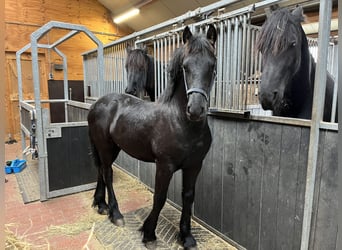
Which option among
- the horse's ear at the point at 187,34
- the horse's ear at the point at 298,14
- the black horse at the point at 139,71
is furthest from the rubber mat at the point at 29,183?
the horse's ear at the point at 298,14

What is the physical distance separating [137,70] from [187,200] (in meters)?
1.62

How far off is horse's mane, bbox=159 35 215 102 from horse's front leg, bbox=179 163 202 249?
56 cm

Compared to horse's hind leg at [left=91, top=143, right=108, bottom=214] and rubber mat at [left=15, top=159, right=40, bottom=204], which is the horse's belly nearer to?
horse's hind leg at [left=91, top=143, right=108, bottom=214]

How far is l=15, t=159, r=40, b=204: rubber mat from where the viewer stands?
260cm

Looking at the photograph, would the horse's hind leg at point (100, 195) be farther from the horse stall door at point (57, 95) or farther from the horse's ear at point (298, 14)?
the horse stall door at point (57, 95)

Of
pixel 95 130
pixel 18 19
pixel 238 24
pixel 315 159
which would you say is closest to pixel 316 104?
pixel 315 159

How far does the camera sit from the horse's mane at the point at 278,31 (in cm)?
121

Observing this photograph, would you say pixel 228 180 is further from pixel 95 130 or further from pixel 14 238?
pixel 14 238

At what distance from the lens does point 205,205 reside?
6.64ft

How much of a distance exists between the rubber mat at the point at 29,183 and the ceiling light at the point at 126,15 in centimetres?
472

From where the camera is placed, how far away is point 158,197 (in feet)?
5.38

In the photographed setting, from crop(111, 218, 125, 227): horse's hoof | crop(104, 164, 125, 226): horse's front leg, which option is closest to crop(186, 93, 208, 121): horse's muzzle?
crop(104, 164, 125, 226): horse's front leg

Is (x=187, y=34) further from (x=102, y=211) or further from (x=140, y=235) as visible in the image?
(x=102, y=211)

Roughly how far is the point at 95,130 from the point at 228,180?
1.31 m
